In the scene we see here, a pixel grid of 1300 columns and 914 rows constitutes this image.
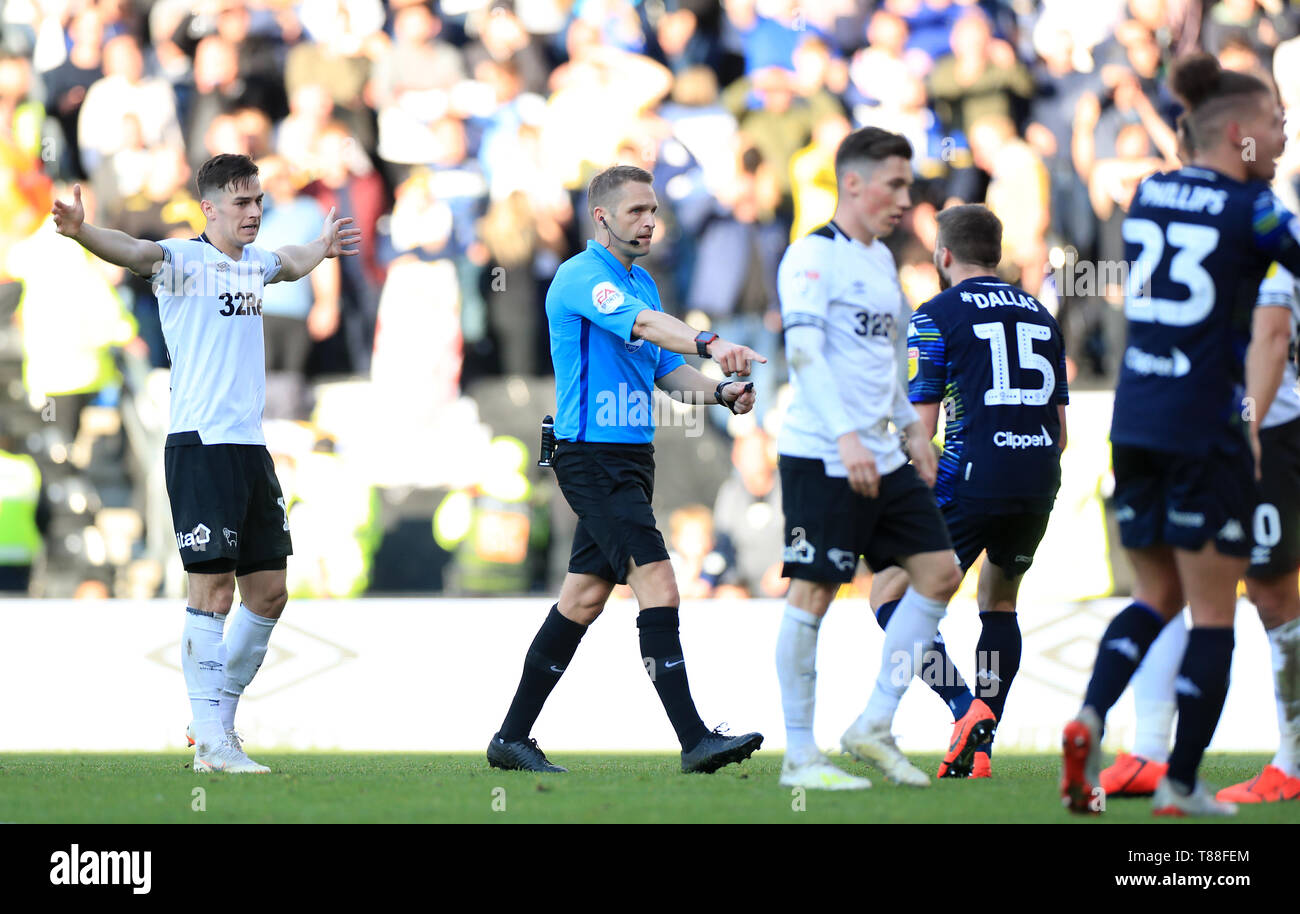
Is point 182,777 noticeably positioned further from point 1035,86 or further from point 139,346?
point 1035,86

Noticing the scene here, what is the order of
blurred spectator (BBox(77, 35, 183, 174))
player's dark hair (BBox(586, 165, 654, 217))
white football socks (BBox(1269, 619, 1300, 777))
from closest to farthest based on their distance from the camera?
white football socks (BBox(1269, 619, 1300, 777))
player's dark hair (BBox(586, 165, 654, 217))
blurred spectator (BBox(77, 35, 183, 174))

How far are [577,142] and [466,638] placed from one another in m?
4.31

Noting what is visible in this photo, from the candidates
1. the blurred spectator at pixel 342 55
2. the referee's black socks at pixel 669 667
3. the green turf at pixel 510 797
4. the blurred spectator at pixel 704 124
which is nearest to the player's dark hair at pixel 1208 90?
the green turf at pixel 510 797

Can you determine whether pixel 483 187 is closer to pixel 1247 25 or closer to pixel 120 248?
pixel 1247 25

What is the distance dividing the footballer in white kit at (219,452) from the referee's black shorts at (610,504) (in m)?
1.08

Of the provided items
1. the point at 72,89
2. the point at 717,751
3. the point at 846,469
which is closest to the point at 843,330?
the point at 846,469

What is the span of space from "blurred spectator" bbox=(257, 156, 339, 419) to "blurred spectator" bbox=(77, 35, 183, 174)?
846 mm

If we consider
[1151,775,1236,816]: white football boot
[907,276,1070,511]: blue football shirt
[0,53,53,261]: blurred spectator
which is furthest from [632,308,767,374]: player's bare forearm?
[0,53,53,261]: blurred spectator

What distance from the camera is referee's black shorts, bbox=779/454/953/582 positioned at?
486cm

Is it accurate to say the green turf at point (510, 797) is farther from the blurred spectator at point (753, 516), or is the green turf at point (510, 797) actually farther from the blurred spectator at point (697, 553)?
the blurred spectator at point (753, 516)

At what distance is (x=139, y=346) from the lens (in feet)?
34.9

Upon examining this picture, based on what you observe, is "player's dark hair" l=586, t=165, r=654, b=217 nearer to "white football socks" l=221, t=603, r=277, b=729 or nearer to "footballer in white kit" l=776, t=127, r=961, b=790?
"footballer in white kit" l=776, t=127, r=961, b=790

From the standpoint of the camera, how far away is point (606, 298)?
5625 millimetres
